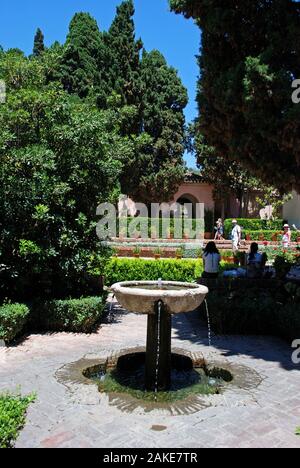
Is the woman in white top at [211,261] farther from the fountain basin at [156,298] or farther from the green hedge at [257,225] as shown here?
the green hedge at [257,225]

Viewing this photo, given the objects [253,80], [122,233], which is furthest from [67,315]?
[122,233]

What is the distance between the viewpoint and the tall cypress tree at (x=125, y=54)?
27.1 meters

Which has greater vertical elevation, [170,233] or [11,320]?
[170,233]

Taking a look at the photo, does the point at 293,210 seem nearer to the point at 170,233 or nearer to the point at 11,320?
the point at 170,233

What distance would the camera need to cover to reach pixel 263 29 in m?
9.32

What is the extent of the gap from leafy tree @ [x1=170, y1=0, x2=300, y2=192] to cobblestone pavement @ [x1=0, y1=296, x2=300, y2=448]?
149 inches

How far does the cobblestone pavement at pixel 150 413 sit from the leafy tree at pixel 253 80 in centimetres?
379

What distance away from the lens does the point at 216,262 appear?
35.0ft

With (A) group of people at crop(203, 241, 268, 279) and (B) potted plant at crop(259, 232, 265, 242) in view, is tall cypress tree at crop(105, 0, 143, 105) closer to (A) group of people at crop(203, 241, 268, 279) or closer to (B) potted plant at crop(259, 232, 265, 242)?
(B) potted plant at crop(259, 232, 265, 242)

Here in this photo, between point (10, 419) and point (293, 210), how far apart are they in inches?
1223

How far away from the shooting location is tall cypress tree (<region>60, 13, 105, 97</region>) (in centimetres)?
2631

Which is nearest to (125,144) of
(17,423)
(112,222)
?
(112,222)
